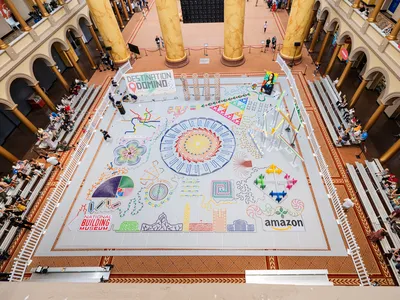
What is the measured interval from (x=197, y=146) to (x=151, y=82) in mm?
5133

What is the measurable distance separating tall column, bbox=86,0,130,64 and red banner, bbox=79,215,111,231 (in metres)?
12.4

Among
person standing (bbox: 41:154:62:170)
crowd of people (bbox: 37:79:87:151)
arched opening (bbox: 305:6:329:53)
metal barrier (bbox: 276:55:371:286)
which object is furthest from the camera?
arched opening (bbox: 305:6:329:53)

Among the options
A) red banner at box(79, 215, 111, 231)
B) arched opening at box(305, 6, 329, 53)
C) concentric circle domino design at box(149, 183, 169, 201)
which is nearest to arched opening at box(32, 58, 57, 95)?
red banner at box(79, 215, 111, 231)

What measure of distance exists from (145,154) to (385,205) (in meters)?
10.8

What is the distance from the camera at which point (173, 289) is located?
5.86ft

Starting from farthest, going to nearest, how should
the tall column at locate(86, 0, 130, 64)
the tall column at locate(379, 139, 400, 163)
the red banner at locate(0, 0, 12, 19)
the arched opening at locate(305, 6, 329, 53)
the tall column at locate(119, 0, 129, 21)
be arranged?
1. the tall column at locate(119, 0, 129, 21)
2. the arched opening at locate(305, 6, 329, 53)
3. the tall column at locate(86, 0, 130, 64)
4. the red banner at locate(0, 0, 12, 19)
5. the tall column at locate(379, 139, 400, 163)

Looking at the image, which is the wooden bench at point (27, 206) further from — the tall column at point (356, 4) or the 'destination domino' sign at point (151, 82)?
the tall column at point (356, 4)

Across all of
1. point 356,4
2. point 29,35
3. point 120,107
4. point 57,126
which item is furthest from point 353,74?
point 29,35

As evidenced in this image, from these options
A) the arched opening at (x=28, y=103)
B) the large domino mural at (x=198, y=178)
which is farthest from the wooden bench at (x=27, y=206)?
the arched opening at (x=28, y=103)

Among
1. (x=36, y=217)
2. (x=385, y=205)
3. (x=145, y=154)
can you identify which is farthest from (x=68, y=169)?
(x=385, y=205)

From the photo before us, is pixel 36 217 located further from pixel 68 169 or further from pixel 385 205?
pixel 385 205

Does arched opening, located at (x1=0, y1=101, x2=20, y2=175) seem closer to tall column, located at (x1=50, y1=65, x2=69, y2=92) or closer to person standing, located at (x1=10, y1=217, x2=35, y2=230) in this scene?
tall column, located at (x1=50, y1=65, x2=69, y2=92)

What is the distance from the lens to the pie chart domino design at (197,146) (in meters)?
11.1

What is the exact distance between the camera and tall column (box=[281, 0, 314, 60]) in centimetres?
1402
